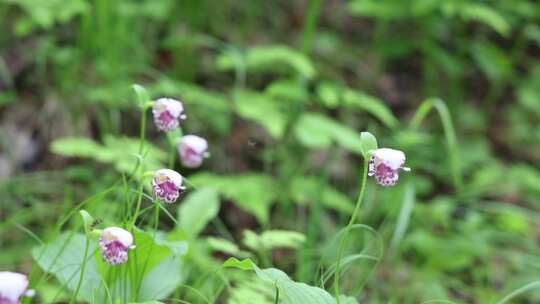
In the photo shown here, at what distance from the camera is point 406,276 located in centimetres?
236

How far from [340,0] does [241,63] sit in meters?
1.41

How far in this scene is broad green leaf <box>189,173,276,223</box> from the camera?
234 cm

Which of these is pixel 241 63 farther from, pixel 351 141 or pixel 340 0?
pixel 340 0

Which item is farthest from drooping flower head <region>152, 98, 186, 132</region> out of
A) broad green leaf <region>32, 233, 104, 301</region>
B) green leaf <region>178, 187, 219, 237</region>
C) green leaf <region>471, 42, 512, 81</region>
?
green leaf <region>471, 42, 512, 81</region>

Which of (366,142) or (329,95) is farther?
(329,95)

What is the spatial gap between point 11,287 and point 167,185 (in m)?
0.32

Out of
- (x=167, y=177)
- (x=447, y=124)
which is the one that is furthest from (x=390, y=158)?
(x=447, y=124)

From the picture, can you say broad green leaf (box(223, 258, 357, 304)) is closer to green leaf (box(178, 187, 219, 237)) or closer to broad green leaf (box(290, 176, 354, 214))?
green leaf (box(178, 187, 219, 237))

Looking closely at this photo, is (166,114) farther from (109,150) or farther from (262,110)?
(262,110)

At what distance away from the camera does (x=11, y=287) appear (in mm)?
973

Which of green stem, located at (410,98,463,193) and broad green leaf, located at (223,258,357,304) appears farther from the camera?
green stem, located at (410,98,463,193)

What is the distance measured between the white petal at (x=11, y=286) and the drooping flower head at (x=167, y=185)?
28 cm

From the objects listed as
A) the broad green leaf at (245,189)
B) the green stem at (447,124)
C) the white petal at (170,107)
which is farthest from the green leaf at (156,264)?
the green stem at (447,124)

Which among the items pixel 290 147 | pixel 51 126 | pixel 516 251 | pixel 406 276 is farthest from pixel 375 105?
pixel 51 126
